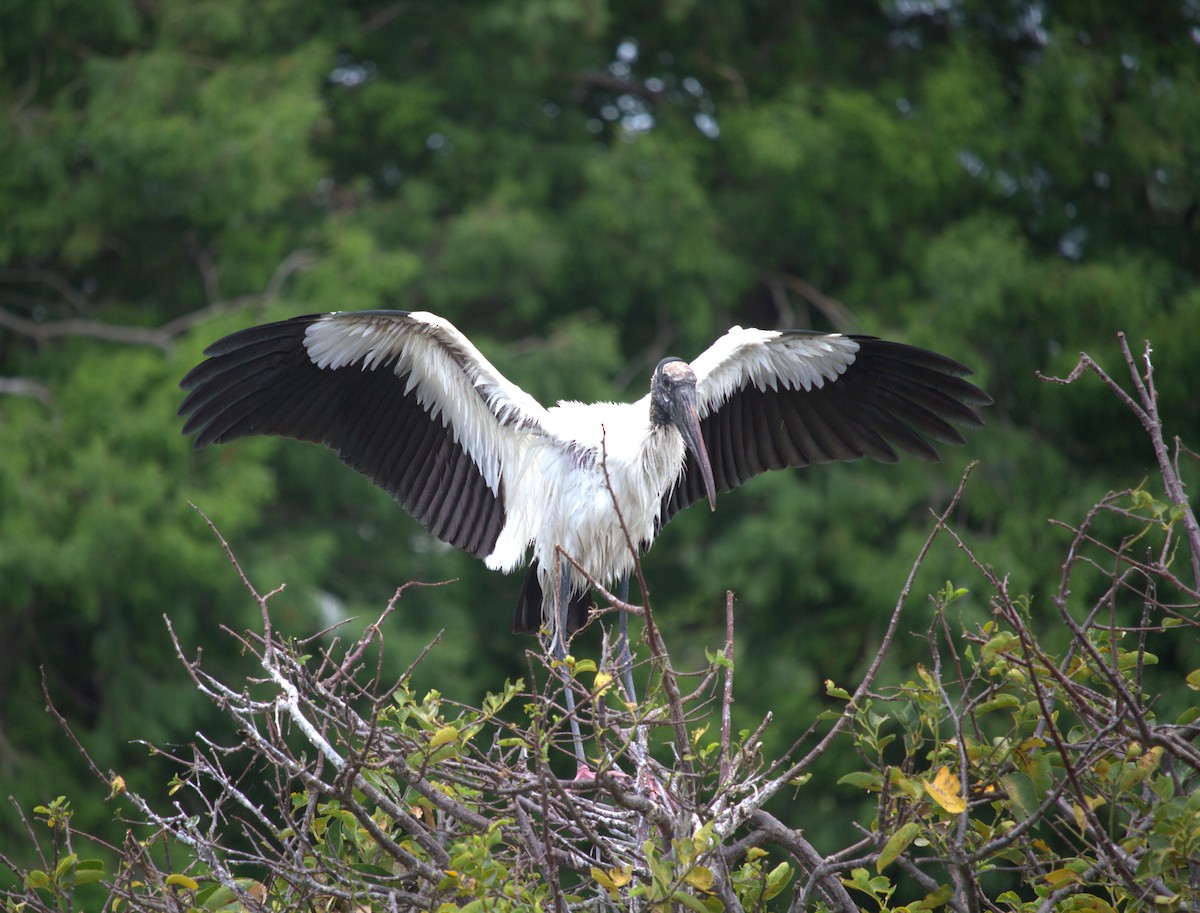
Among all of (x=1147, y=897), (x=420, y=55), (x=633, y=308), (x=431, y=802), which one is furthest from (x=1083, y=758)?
(x=420, y=55)

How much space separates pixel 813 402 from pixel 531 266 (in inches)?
207

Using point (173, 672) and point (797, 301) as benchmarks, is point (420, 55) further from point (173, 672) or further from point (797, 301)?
point (173, 672)

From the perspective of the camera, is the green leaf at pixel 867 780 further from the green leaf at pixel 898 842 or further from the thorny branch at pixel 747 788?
the green leaf at pixel 898 842

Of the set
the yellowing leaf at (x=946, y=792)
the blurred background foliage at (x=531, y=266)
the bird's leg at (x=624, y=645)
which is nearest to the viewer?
the yellowing leaf at (x=946, y=792)

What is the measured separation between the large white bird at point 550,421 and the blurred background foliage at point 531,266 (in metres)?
3.82

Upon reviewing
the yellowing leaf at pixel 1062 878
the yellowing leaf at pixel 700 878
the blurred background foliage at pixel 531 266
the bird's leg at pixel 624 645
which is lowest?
the blurred background foliage at pixel 531 266

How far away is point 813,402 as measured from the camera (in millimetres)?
4887

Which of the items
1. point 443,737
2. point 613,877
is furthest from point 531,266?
point 613,877

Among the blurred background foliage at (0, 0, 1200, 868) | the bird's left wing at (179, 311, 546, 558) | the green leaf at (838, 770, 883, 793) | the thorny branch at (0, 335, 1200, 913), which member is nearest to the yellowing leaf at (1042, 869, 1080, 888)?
the thorny branch at (0, 335, 1200, 913)

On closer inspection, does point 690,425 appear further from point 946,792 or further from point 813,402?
point 946,792

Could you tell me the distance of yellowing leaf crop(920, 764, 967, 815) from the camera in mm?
2621

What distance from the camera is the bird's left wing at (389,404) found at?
172 inches

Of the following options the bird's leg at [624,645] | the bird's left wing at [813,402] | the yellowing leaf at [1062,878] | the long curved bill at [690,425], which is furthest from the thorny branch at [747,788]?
the bird's left wing at [813,402]

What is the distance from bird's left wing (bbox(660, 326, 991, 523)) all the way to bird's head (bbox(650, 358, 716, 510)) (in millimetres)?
133
